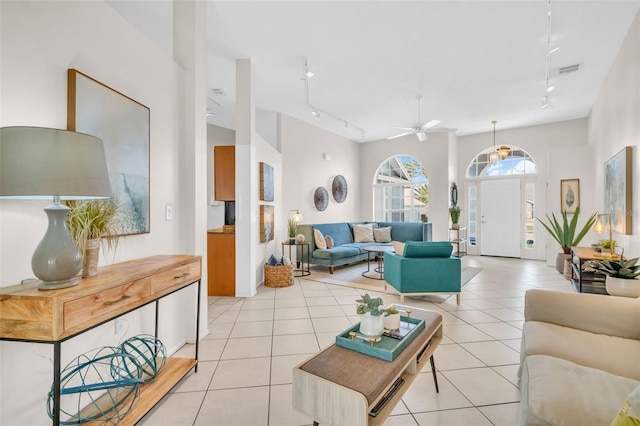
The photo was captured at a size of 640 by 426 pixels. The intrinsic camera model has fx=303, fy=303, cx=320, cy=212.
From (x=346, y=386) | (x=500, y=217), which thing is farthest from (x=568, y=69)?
(x=346, y=386)

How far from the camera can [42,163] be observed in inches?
46.9

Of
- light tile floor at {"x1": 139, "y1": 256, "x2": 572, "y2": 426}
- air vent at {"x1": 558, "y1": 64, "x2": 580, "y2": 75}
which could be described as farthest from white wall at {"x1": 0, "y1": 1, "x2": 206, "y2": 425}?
air vent at {"x1": 558, "y1": 64, "x2": 580, "y2": 75}

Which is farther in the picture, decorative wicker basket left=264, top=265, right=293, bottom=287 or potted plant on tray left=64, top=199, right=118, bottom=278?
decorative wicker basket left=264, top=265, right=293, bottom=287

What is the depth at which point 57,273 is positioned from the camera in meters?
1.30

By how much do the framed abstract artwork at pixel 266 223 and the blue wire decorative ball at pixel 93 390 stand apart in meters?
2.85

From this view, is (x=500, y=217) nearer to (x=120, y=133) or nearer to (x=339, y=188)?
(x=339, y=188)

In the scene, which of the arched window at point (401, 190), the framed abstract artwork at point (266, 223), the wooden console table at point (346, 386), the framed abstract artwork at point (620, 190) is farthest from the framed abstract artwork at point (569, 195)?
the wooden console table at point (346, 386)

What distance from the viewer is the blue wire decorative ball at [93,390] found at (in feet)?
4.99

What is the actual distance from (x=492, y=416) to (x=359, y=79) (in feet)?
14.0

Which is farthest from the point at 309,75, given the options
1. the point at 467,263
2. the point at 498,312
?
the point at 467,263

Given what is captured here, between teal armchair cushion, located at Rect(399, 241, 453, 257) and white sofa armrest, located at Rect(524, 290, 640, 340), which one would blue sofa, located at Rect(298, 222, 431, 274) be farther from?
white sofa armrest, located at Rect(524, 290, 640, 340)

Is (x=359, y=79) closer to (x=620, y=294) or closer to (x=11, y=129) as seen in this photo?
(x=620, y=294)

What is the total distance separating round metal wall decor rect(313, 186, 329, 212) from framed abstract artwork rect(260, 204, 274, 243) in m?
1.90

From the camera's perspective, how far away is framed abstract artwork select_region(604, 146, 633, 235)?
10.9ft
